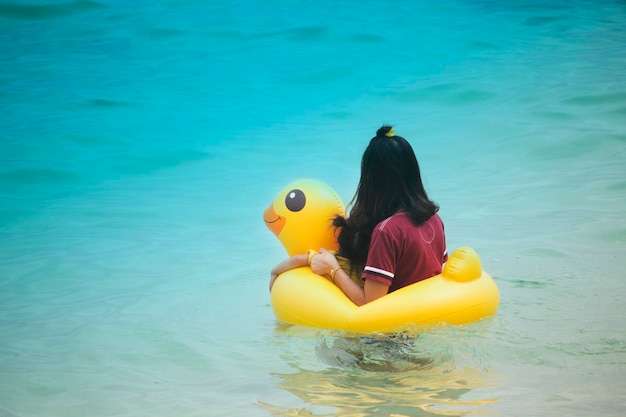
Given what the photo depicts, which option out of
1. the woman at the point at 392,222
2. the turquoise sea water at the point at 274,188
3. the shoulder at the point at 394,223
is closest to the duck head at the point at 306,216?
the woman at the point at 392,222

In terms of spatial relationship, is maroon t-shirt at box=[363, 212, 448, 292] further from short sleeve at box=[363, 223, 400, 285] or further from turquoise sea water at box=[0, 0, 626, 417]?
turquoise sea water at box=[0, 0, 626, 417]

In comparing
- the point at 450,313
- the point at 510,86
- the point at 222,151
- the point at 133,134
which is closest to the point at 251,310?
the point at 450,313

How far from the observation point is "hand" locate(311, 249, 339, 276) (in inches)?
153

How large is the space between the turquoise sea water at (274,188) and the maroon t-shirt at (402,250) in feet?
0.95

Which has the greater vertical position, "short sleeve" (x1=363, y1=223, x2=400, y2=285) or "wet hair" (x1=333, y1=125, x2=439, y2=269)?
"wet hair" (x1=333, y1=125, x2=439, y2=269)

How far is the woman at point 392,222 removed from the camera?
3529mm

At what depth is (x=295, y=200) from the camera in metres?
4.09

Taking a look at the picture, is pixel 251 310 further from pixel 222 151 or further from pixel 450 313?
pixel 222 151

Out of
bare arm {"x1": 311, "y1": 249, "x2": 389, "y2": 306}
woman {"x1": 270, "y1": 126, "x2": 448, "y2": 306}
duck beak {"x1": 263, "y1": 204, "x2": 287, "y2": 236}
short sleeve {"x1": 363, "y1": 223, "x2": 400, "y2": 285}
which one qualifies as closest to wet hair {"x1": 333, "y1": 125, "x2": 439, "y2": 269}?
woman {"x1": 270, "y1": 126, "x2": 448, "y2": 306}

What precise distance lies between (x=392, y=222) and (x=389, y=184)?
19 centimetres

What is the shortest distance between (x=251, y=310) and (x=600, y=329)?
1942 mm

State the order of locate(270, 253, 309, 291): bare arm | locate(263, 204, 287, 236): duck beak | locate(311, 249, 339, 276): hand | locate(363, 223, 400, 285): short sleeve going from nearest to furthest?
locate(363, 223, 400, 285): short sleeve
locate(311, 249, 339, 276): hand
locate(270, 253, 309, 291): bare arm
locate(263, 204, 287, 236): duck beak

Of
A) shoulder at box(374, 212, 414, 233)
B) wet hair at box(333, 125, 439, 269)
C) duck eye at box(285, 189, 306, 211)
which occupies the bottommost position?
duck eye at box(285, 189, 306, 211)

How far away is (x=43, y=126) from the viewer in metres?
9.53
